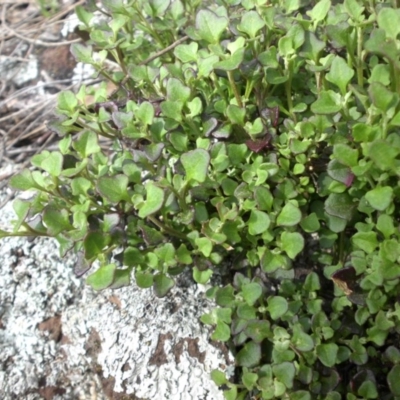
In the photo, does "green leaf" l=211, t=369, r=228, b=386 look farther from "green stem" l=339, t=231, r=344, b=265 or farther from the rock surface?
"green stem" l=339, t=231, r=344, b=265

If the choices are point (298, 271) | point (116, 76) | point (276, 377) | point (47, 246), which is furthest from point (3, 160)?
point (276, 377)

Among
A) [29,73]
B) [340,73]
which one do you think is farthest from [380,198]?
[29,73]

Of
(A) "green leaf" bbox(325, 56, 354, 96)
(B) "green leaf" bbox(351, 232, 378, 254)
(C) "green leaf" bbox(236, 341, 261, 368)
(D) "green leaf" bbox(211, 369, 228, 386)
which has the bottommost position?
(D) "green leaf" bbox(211, 369, 228, 386)

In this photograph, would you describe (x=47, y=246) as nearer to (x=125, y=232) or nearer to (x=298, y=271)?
(x=125, y=232)

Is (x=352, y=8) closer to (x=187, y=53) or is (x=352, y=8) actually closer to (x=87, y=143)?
(x=187, y=53)

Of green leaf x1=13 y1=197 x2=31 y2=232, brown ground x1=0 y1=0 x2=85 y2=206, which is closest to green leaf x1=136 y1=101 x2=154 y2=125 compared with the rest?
green leaf x1=13 y1=197 x2=31 y2=232

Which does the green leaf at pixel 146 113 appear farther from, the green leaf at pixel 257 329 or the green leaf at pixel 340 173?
the green leaf at pixel 257 329
